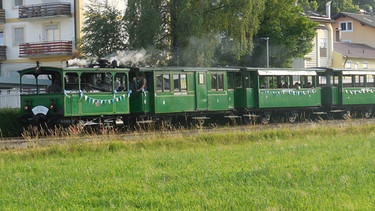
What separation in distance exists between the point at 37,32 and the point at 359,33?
143 feet

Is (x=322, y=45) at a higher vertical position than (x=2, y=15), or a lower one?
lower

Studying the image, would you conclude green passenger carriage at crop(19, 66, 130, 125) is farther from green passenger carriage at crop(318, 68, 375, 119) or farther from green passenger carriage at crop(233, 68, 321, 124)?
green passenger carriage at crop(318, 68, 375, 119)

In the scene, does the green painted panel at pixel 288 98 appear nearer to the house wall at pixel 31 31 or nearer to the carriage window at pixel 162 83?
the carriage window at pixel 162 83

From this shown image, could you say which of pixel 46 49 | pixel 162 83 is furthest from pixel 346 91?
pixel 46 49

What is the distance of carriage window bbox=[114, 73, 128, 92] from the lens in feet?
82.5

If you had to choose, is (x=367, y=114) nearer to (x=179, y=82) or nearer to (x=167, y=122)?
(x=179, y=82)

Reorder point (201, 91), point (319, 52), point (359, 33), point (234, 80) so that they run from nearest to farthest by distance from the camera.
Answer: point (201, 91) < point (234, 80) < point (319, 52) < point (359, 33)

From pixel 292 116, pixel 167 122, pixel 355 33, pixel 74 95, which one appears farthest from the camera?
pixel 355 33

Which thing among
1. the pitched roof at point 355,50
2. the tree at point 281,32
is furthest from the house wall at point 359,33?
the tree at point 281,32

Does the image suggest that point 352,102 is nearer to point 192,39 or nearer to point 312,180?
point 192,39

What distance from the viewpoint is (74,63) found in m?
28.7

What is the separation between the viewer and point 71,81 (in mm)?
23531

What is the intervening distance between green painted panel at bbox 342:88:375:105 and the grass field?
18.1 meters

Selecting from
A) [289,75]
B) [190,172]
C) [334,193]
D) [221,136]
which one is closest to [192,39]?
[289,75]
